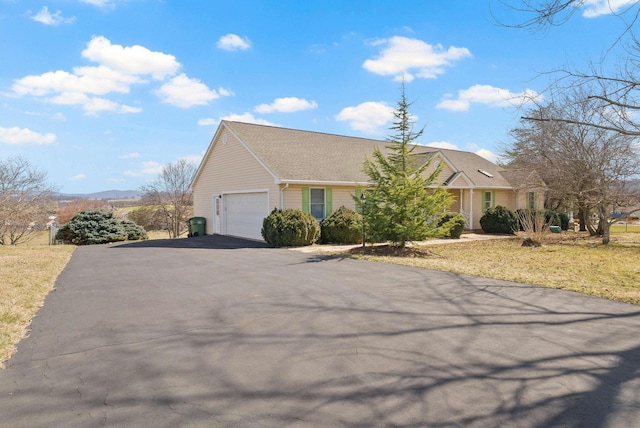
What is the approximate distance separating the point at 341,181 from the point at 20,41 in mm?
12488

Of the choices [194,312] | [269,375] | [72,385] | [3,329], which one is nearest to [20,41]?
[3,329]

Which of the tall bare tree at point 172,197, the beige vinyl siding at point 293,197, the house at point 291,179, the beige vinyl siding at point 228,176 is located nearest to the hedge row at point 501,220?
the house at point 291,179

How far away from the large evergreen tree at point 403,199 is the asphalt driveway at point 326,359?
5.39 m

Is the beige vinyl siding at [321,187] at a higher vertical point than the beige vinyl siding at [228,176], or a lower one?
lower

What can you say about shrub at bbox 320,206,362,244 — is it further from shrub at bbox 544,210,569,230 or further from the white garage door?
shrub at bbox 544,210,569,230

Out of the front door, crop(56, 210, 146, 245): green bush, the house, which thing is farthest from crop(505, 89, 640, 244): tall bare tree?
crop(56, 210, 146, 245): green bush

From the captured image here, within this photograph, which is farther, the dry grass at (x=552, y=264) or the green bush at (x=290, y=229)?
the green bush at (x=290, y=229)

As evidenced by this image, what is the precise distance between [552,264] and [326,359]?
914 centimetres

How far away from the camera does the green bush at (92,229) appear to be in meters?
18.5

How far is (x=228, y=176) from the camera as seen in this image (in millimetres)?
19984

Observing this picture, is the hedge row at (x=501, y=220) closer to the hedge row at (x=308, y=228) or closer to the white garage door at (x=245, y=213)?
the hedge row at (x=308, y=228)

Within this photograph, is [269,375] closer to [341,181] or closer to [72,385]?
[72,385]

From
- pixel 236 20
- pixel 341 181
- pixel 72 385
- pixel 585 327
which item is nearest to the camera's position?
pixel 72 385

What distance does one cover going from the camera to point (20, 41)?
1189 centimetres
